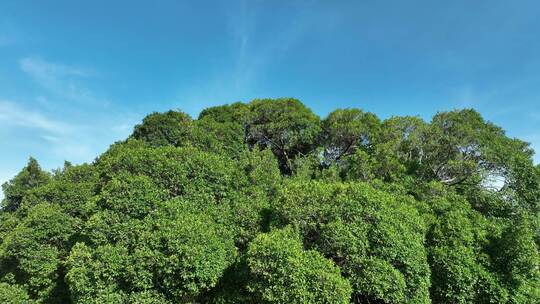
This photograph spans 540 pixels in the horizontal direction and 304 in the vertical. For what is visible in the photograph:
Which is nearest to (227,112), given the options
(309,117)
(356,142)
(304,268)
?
(309,117)

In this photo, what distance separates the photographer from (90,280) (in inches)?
444

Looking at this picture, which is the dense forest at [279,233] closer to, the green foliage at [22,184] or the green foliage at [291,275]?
the green foliage at [291,275]

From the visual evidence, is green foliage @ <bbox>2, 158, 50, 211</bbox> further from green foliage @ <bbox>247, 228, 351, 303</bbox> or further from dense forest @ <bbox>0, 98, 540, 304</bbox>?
green foliage @ <bbox>247, 228, 351, 303</bbox>

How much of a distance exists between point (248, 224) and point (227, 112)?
1529cm

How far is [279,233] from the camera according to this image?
38.3 feet

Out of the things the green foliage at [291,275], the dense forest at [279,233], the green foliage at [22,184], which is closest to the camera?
the green foliage at [291,275]

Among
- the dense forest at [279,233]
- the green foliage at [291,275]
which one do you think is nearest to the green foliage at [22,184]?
the dense forest at [279,233]

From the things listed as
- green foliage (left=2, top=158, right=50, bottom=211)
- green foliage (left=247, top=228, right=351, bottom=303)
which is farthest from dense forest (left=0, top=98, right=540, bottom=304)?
green foliage (left=2, top=158, right=50, bottom=211)

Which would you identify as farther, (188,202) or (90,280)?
(188,202)

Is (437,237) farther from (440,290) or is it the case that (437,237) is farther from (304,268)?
(304,268)

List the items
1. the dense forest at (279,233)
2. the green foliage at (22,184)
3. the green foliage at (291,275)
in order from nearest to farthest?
the green foliage at (291,275)
the dense forest at (279,233)
the green foliage at (22,184)

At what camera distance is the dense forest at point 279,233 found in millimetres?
11109

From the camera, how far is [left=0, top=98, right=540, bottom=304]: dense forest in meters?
11.1

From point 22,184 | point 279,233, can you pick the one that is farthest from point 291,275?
point 22,184
